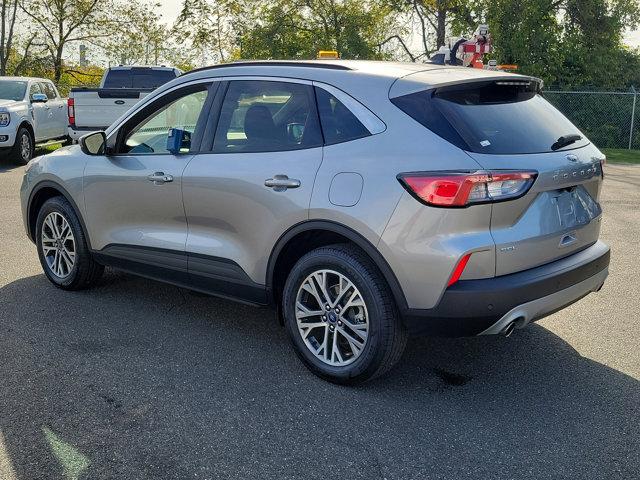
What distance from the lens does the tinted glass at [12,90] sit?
49.5ft

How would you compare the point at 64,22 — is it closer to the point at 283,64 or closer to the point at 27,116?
the point at 27,116

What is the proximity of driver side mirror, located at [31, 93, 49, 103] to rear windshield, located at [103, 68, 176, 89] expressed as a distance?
1402 millimetres

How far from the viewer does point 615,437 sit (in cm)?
343

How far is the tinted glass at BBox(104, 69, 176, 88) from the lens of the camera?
570 inches

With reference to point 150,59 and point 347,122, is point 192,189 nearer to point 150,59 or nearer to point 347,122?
point 347,122

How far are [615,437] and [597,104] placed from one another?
63.4 ft

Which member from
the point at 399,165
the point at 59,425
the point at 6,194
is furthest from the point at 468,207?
the point at 6,194

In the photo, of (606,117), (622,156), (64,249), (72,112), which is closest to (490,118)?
(64,249)

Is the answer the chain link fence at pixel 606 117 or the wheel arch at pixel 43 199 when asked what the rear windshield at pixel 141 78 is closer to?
the wheel arch at pixel 43 199

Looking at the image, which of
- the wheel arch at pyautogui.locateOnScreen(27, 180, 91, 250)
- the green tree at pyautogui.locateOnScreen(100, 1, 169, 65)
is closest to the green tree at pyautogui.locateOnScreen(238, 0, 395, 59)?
the green tree at pyautogui.locateOnScreen(100, 1, 169, 65)

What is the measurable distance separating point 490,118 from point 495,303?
3.26 ft

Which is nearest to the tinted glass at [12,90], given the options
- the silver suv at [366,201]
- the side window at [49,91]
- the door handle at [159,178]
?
the side window at [49,91]

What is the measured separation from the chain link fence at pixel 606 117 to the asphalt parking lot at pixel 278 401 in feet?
55.4

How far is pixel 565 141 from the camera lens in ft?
13.3
